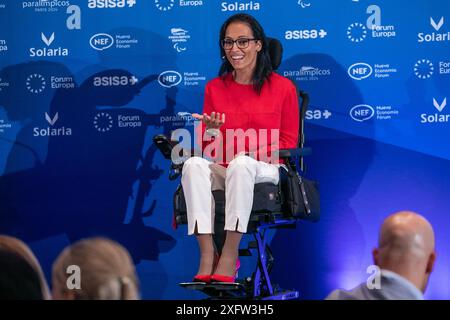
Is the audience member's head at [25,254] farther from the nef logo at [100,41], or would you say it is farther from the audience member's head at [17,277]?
the nef logo at [100,41]

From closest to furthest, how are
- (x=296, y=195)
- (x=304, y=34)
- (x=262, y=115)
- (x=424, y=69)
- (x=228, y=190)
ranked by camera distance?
1. (x=228, y=190)
2. (x=296, y=195)
3. (x=262, y=115)
4. (x=424, y=69)
5. (x=304, y=34)

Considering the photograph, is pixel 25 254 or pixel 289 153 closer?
pixel 25 254

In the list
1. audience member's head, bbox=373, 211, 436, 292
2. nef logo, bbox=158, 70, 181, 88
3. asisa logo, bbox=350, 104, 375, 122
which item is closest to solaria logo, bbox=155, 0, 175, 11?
nef logo, bbox=158, 70, 181, 88

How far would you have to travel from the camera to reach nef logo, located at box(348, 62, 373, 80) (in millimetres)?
6539

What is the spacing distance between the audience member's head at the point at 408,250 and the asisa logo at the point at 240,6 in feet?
13.9

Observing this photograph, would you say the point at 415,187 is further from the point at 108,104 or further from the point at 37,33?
the point at 37,33

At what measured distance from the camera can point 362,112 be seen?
21.4 feet

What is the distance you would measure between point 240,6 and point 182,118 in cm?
104

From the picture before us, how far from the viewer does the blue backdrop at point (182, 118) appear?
6.47m

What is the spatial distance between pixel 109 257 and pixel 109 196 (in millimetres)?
4569

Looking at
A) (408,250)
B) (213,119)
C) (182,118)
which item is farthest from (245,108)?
(408,250)

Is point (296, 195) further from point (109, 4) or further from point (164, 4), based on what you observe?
point (109, 4)

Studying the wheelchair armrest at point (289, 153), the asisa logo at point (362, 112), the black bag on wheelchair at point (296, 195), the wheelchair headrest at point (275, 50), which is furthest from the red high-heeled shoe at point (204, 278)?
the asisa logo at point (362, 112)
